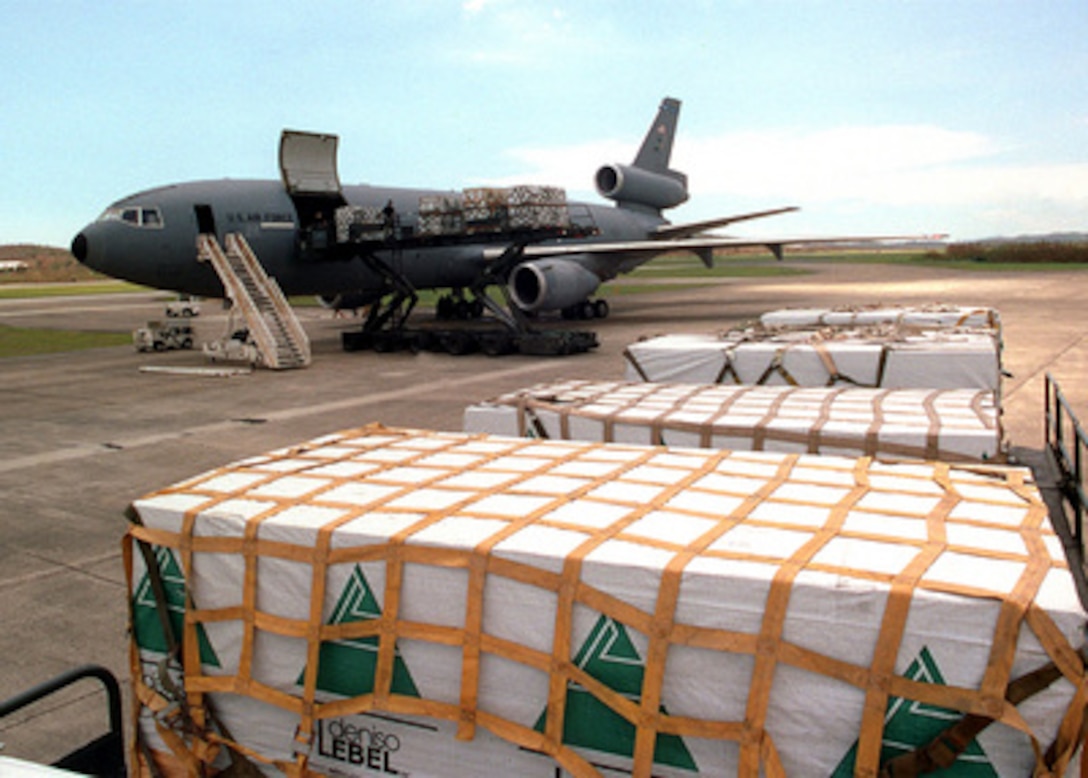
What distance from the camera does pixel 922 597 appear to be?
3297 mm

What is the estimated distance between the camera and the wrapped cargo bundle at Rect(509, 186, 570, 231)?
22969 millimetres

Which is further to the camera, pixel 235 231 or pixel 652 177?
pixel 652 177

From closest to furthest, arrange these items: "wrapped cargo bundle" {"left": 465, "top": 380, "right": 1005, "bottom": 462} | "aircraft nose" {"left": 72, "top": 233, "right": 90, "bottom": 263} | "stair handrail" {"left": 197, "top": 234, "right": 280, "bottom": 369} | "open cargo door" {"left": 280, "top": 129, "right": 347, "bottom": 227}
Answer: "wrapped cargo bundle" {"left": 465, "top": 380, "right": 1005, "bottom": 462} < "aircraft nose" {"left": 72, "top": 233, "right": 90, "bottom": 263} < "stair handrail" {"left": 197, "top": 234, "right": 280, "bottom": 369} < "open cargo door" {"left": 280, "top": 129, "right": 347, "bottom": 227}

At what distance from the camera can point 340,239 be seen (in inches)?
963

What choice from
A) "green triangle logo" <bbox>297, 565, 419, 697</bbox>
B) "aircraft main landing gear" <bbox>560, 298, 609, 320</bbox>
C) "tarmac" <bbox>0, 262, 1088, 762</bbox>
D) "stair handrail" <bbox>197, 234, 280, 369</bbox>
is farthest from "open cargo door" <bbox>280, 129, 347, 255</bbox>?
"green triangle logo" <bbox>297, 565, 419, 697</bbox>

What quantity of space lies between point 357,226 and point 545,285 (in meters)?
5.55

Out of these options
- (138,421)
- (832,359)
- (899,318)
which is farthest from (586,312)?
(832,359)

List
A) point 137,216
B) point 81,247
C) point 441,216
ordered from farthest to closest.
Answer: point 441,216
point 81,247
point 137,216

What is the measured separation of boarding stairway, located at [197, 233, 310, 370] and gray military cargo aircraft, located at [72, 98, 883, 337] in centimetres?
50

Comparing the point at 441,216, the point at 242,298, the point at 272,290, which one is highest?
the point at 441,216

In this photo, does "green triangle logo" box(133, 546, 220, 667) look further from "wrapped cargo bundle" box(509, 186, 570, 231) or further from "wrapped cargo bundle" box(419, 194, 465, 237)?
"wrapped cargo bundle" box(419, 194, 465, 237)

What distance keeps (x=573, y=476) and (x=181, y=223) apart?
2036cm

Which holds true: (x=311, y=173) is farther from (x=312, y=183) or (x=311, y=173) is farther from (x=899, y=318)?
(x=899, y=318)

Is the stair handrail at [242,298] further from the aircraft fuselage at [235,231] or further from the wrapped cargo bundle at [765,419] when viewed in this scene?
the wrapped cargo bundle at [765,419]
